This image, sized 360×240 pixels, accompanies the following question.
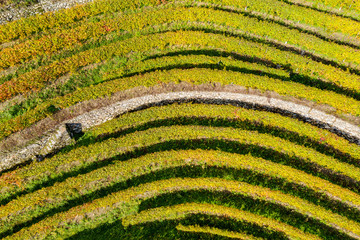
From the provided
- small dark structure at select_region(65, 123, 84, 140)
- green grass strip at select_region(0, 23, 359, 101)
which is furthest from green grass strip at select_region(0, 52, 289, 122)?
small dark structure at select_region(65, 123, 84, 140)

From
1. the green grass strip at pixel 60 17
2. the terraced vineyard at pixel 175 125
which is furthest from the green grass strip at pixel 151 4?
the terraced vineyard at pixel 175 125

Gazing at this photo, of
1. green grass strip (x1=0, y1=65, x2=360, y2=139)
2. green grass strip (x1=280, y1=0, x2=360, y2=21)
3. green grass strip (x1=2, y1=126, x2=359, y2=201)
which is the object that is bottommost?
green grass strip (x1=2, y1=126, x2=359, y2=201)

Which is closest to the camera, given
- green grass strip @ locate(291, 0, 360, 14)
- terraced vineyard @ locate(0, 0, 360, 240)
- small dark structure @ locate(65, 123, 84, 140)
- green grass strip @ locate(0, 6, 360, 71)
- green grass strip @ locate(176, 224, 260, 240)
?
green grass strip @ locate(176, 224, 260, 240)

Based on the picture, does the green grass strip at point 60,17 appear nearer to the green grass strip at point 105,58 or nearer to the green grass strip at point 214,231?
the green grass strip at point 105,58

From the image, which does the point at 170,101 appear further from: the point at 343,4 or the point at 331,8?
the point at 343,4

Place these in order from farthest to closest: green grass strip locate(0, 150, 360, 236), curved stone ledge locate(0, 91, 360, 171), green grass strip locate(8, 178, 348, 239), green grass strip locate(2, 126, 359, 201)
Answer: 1. curved stone ledge locate(0, 91, 360, 171)
2. green grass strip locate(2, 126, 359, 201)
3. green grass strip locate(0, 150, 360, 236)
4. green grass strip locate(8, 178, 348, 239)

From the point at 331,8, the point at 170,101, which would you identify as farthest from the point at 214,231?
the point at 331,8

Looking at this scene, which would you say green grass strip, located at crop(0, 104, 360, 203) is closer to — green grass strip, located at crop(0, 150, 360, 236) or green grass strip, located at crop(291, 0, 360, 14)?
green grass strip, located at crop(0, 150, 360, 236)
